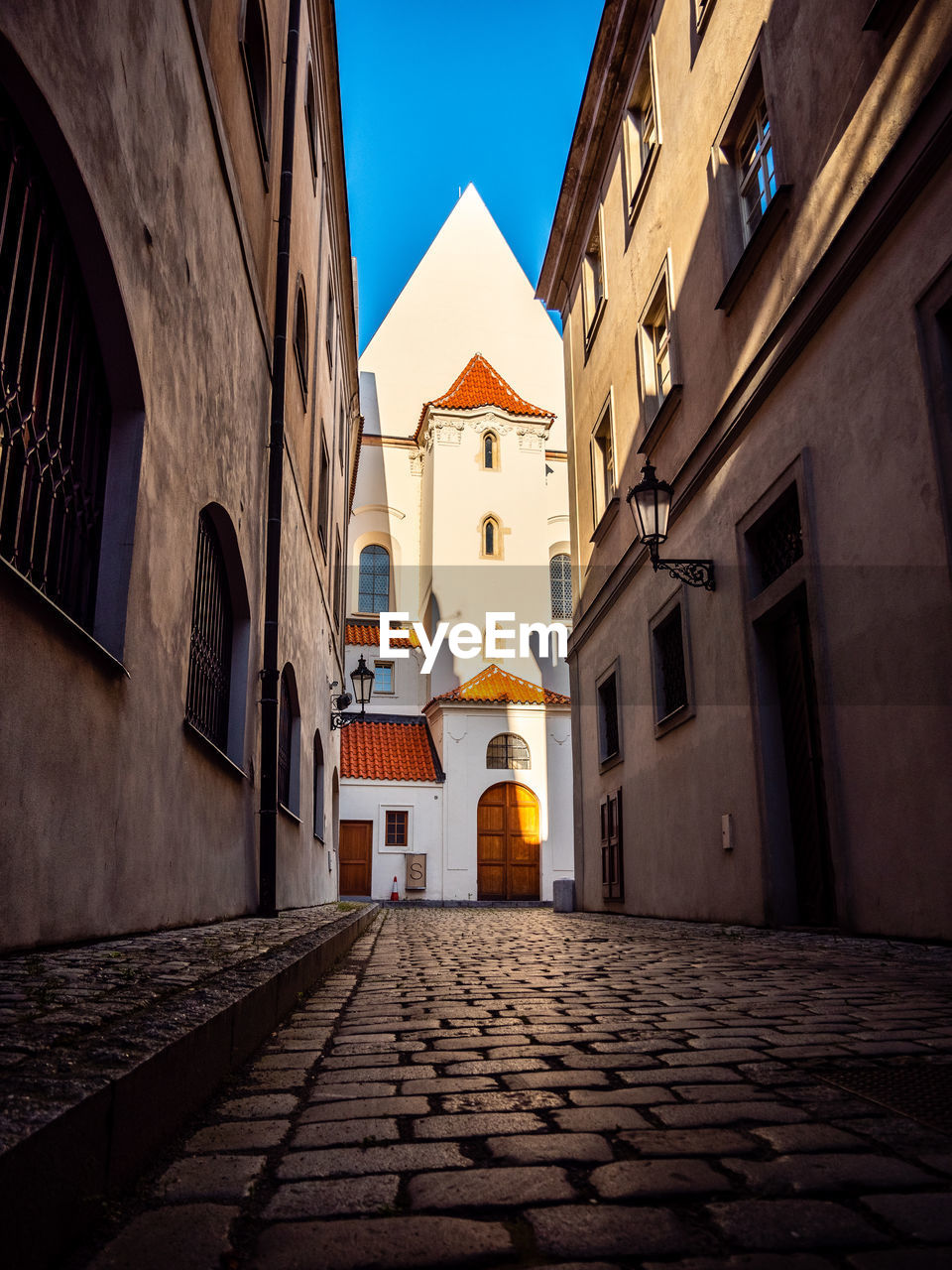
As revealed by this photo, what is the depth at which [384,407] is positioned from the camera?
122 feet

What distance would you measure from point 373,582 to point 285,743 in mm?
22923

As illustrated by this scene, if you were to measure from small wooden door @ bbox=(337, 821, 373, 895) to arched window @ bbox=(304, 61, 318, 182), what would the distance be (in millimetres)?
18062

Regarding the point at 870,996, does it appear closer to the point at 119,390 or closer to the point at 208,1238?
the point at 208,1238

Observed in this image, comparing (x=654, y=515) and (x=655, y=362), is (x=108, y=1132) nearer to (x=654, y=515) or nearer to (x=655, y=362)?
(x=654, y=515)

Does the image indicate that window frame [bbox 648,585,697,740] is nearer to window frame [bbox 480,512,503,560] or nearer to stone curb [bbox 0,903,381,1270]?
stone curb [bbox 0,903,381,1270]

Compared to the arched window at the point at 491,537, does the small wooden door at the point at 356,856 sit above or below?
below

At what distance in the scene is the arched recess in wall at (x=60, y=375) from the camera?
3.79 meters

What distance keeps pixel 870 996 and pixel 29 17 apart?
4907 millimetres

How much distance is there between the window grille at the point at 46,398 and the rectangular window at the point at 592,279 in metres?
11.4

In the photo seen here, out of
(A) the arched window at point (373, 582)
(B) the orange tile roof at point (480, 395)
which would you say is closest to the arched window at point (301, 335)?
(B) the orange tile roof at point (480, 395)

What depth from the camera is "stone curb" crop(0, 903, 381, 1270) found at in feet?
4.69

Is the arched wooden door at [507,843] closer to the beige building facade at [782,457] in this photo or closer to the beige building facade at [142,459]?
the beige building facade at [782,457]

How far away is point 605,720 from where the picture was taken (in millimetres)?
14461

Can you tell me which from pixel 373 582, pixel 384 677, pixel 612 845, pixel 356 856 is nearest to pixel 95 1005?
pixel 612 845
